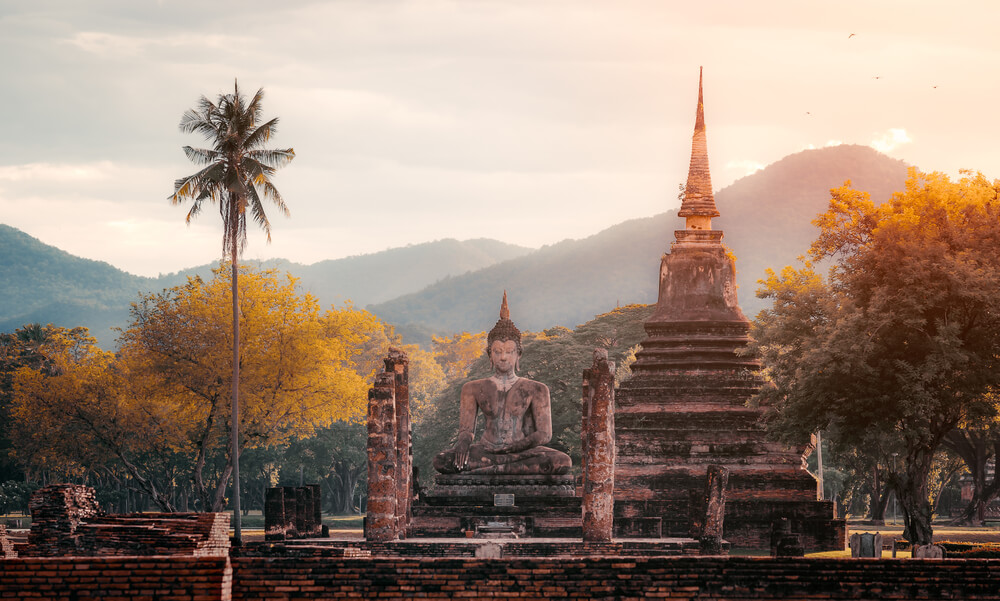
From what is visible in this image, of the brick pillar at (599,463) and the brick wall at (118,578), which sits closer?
the brick wall at (118,578)

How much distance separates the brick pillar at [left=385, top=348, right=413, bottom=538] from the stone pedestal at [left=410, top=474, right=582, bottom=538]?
65cm

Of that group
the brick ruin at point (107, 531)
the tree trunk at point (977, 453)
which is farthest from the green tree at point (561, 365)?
the brick ruin at point (107, 531)

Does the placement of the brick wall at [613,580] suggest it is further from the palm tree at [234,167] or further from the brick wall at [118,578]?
the palm tree at [234,167]

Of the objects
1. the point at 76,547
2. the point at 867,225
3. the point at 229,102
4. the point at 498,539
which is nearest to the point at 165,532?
the point at 76,547

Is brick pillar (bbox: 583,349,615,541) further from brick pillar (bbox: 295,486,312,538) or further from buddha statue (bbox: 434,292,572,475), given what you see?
brick pillar (bbox: 295,486,312,538)

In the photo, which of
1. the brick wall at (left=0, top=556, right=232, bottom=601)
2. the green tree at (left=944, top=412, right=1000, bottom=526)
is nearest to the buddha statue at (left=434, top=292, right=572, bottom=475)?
the green tree at (left=944, top=412, right=1000, bottom=526)

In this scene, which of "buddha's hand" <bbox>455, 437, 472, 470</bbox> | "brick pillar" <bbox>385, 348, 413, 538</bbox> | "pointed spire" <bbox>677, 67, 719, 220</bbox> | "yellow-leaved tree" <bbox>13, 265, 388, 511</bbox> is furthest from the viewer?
"yellow-leaved tree" <bbox>13, 265, 388, 511</bbox>

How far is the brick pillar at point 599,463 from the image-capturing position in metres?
31.4

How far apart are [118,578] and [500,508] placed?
735 inches

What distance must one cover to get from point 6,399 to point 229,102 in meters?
30.7

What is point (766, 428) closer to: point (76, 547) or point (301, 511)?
point (301, 511)

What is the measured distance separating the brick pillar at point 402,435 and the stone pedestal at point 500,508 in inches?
25.4

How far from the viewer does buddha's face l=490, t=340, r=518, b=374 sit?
127 feet

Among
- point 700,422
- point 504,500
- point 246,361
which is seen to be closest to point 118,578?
point 504,500
